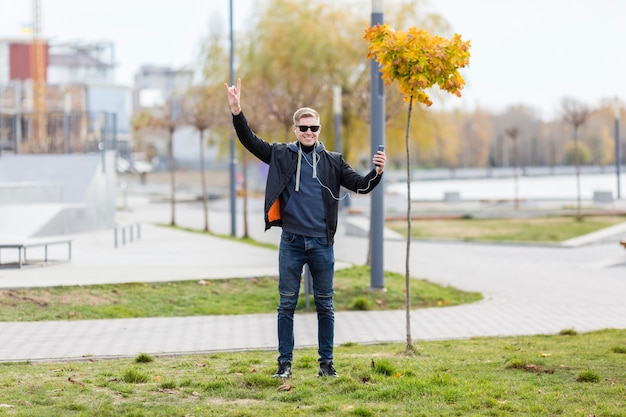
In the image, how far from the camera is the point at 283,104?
2473 cm

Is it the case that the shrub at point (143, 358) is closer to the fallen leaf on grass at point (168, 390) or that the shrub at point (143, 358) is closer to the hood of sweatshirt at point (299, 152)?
the fallen leaf on grass at point (168, 390)

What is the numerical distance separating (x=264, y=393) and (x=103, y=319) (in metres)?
5.28

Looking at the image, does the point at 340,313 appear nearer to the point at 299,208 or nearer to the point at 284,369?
the point at 284,369

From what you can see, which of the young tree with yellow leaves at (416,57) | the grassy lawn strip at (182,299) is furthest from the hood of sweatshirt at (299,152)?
the grassy lawn strip at (182,299)

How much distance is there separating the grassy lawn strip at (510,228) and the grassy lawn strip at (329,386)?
65.5ft

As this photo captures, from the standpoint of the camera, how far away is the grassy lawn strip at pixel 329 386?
631 cm

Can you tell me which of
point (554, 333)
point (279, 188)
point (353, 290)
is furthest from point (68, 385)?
point (353, 290)

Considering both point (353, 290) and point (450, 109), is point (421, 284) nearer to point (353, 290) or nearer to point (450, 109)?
point (353, 290)

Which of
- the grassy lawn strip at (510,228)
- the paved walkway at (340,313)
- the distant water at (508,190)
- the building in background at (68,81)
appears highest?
the building in background at (68,81)

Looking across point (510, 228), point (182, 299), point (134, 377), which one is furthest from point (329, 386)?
point (510, 228)

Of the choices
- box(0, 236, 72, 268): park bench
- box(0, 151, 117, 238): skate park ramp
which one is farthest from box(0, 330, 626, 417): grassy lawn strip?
box(0, 151, 117, 238): skate park ramp

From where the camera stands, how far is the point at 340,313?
12930mm

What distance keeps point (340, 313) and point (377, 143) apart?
2684mm

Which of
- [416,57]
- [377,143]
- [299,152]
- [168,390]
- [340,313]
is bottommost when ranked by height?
[340,313]
